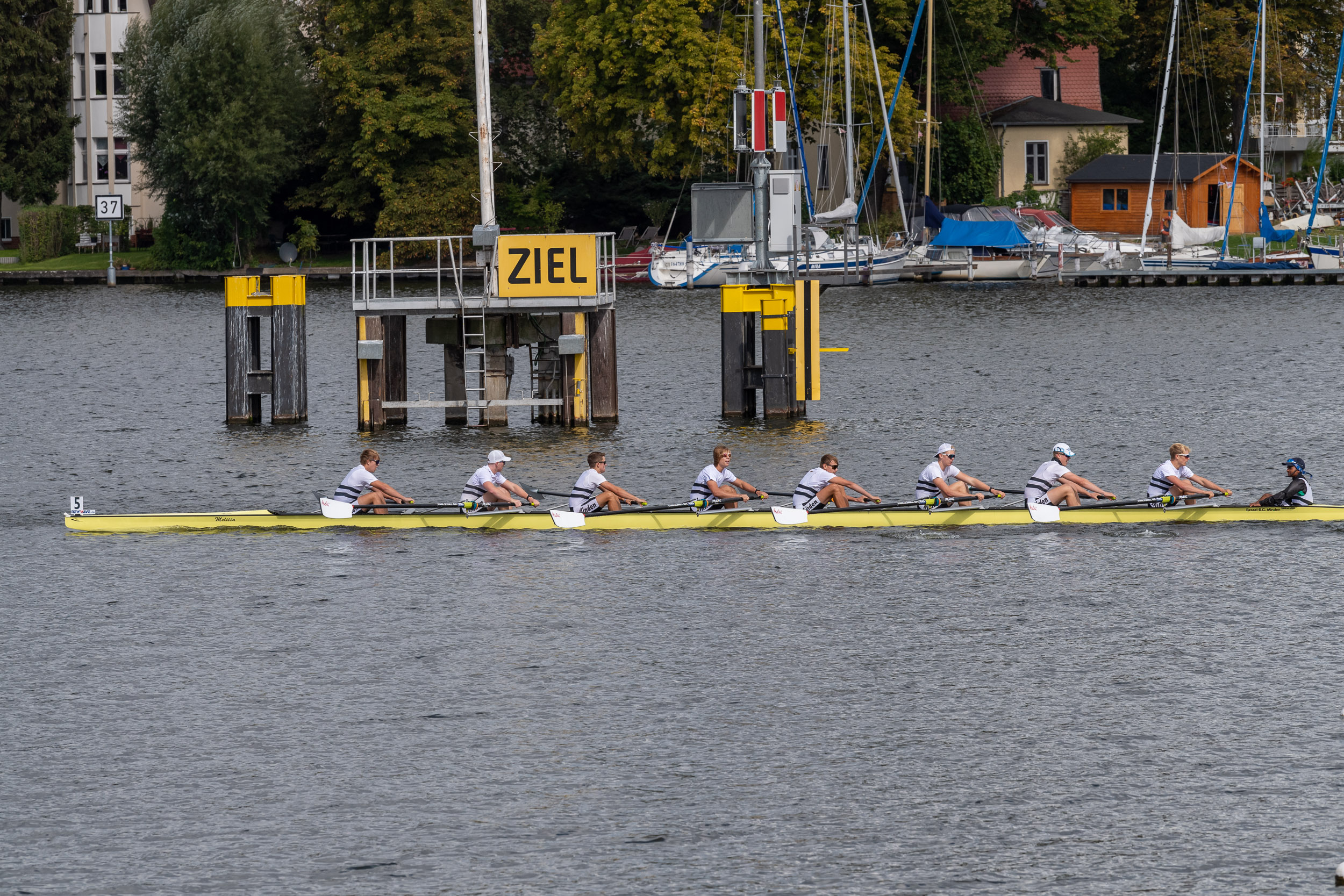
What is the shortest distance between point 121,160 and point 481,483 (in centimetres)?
8387

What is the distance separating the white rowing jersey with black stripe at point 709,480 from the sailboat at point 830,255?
47765mm

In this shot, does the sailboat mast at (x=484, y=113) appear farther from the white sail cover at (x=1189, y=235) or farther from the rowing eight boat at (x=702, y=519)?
the white sail cover at (x=1189, y=235)

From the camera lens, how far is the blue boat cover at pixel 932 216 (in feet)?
267

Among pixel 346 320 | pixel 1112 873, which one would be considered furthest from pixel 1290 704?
pixel 346 320

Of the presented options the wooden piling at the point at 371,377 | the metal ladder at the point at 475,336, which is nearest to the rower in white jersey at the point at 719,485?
the metal ladder at the point at 475,336

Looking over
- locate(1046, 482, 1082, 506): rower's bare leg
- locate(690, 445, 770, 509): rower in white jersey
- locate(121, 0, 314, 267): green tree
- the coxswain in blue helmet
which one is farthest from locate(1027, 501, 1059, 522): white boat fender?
locate(121, 0, 314, 267): green tree

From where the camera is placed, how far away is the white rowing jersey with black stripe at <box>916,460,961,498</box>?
95.5 feet

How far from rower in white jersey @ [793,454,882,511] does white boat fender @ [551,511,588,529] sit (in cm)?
343

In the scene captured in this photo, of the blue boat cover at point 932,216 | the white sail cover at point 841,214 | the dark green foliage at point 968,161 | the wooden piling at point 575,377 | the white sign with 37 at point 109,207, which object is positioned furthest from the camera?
the white sign with 37 at point 109,207

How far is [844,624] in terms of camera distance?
77.9 ft

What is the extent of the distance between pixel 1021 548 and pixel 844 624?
19.0 feet

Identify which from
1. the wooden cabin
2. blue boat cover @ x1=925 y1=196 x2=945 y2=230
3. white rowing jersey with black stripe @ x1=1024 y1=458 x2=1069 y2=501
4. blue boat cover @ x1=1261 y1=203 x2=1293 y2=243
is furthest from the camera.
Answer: the wooden cabin

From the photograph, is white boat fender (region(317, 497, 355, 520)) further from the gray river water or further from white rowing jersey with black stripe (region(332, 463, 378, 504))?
the gray river water

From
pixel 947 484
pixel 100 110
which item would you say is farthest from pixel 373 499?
pixel 100 110
